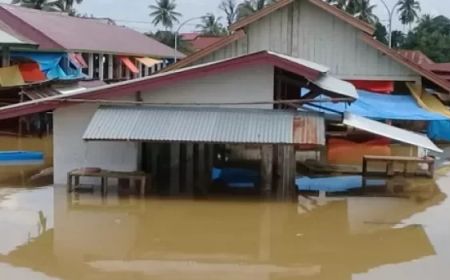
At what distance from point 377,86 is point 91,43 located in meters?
15.6

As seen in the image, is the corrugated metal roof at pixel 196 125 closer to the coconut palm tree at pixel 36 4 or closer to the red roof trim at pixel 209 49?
the red roof trim at pixel 209 49

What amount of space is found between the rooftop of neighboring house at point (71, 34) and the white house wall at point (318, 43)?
9397 mm

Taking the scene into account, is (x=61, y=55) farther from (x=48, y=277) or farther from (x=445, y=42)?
(x=445, y=42)

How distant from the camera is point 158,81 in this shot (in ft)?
50.8

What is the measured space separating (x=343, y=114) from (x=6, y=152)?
949 centimetres

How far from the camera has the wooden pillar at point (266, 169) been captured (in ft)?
49.3

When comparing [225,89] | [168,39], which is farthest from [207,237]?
[168,39]

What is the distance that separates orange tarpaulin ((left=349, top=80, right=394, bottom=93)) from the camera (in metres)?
23.0

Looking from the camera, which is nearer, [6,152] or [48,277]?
[48,277]

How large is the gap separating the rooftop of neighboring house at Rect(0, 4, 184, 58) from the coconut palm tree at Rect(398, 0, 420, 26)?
4212 cm

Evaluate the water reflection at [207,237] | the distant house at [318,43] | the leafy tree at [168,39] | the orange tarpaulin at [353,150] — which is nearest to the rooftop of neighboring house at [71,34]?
the distant house at [318,43]

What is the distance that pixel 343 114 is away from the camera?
16406mm

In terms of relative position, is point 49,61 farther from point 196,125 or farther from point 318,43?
point 196,125

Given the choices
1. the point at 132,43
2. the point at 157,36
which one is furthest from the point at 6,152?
the point at 157,36
